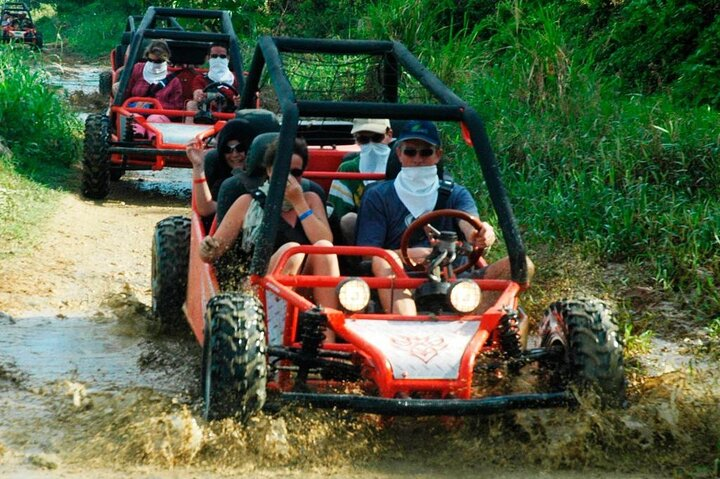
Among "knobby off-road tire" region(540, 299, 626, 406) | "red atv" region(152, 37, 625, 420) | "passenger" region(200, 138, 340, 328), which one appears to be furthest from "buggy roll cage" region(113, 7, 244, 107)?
"knobby off-road tire" region(540, 299, 626, 406)

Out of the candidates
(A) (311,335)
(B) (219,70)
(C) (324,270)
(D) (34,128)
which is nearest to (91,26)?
(D) (34,128)

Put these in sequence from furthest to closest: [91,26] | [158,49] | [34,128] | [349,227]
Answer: [91,26] → [34,128] → [158,49] → [349,227]

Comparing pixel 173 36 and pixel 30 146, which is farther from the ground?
pixel 173 36

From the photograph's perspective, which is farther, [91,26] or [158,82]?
[91,26]

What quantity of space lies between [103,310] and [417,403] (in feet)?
10.8

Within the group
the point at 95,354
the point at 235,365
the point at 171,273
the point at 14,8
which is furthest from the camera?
the point at 14,8

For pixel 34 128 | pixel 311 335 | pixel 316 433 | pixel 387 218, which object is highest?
pixel 387 218

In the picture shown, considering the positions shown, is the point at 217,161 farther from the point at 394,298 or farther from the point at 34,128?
the point at 34,128

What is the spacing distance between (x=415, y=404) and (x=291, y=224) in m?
1.52

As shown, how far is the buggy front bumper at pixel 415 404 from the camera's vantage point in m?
4.36

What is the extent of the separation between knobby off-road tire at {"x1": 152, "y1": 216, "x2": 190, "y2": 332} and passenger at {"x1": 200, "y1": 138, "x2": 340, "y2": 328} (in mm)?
829

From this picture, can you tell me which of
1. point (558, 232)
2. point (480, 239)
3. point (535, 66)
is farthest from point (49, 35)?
point (480, 239)

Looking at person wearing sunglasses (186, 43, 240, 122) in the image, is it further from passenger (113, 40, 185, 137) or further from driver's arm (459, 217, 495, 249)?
driver's arm (459, 217, 495, 249)

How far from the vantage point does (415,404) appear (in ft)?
14.3
